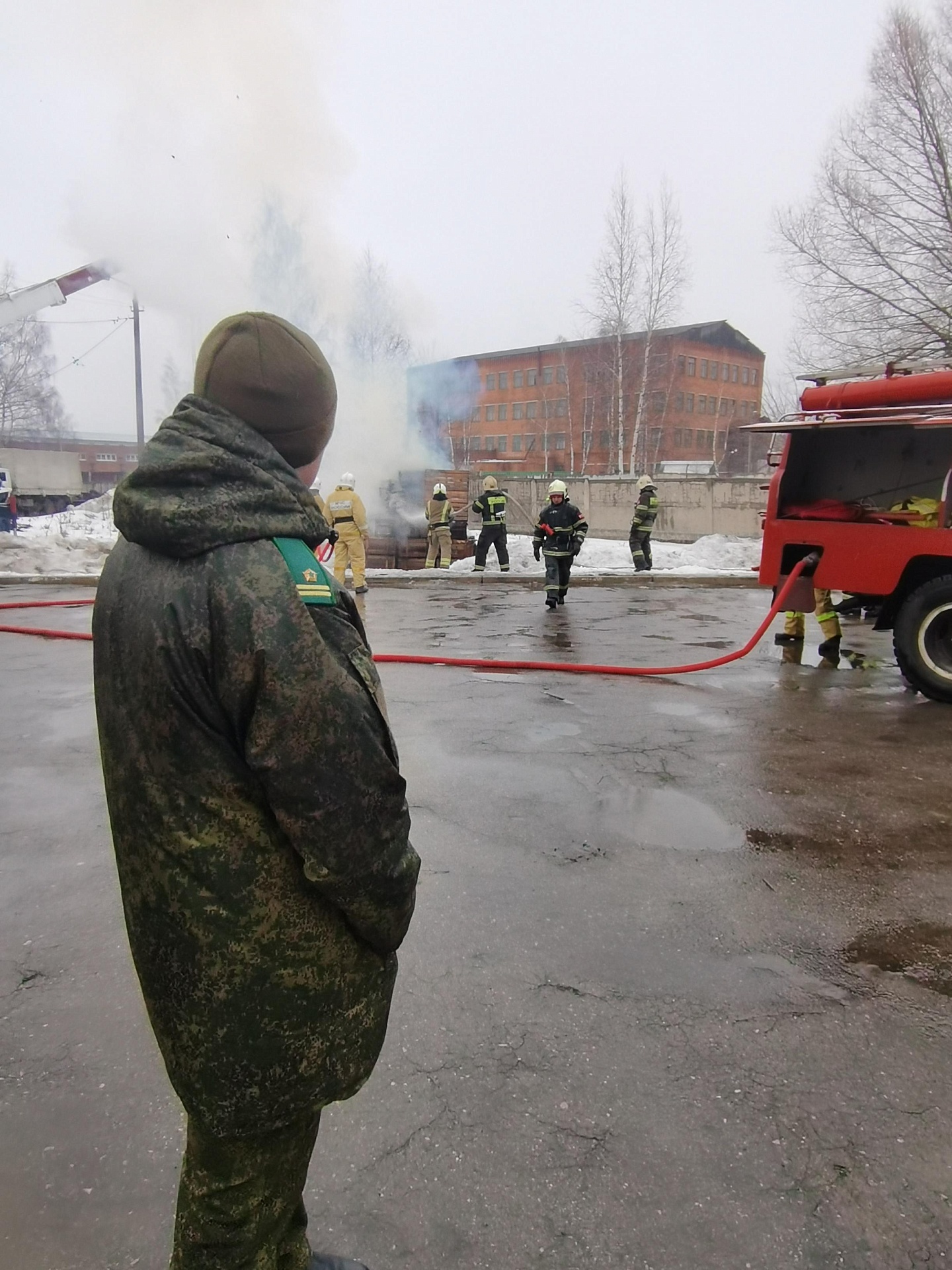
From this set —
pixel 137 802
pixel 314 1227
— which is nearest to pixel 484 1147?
pixel 314 1227

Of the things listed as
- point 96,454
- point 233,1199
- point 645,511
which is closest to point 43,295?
point 645,511

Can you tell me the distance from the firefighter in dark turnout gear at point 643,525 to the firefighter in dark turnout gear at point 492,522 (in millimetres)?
2519

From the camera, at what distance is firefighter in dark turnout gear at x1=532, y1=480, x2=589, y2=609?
1163 cm

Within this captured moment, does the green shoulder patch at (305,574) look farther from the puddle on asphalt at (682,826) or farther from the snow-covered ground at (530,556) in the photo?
the snow-covered ground at (530,556)

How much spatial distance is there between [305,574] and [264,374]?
362 mm

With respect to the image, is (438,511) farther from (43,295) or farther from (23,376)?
(23,376)

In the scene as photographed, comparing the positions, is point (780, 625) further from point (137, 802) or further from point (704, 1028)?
point (137, 802)

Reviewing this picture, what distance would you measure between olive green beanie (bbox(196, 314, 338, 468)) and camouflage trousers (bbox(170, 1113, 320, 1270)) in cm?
120

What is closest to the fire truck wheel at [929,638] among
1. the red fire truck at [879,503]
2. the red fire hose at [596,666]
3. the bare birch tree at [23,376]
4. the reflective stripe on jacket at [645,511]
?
the red fire truck at [879,503]

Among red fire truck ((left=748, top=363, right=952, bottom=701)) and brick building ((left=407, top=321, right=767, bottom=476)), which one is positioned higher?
brick building ((left=407, top=321, right=767, bottom=476))

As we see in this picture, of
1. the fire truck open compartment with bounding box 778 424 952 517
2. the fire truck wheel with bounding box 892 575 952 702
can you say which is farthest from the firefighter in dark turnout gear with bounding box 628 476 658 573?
the fire truck wheel with bounding box 892 575 952 702

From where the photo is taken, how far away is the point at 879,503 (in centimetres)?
878

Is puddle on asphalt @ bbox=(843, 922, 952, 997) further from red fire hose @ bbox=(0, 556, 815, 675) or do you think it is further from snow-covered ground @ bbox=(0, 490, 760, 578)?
snow-covered ground @ bbox=(0, 490, 760, 578)

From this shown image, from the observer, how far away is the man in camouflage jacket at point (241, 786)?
50.9 inches
